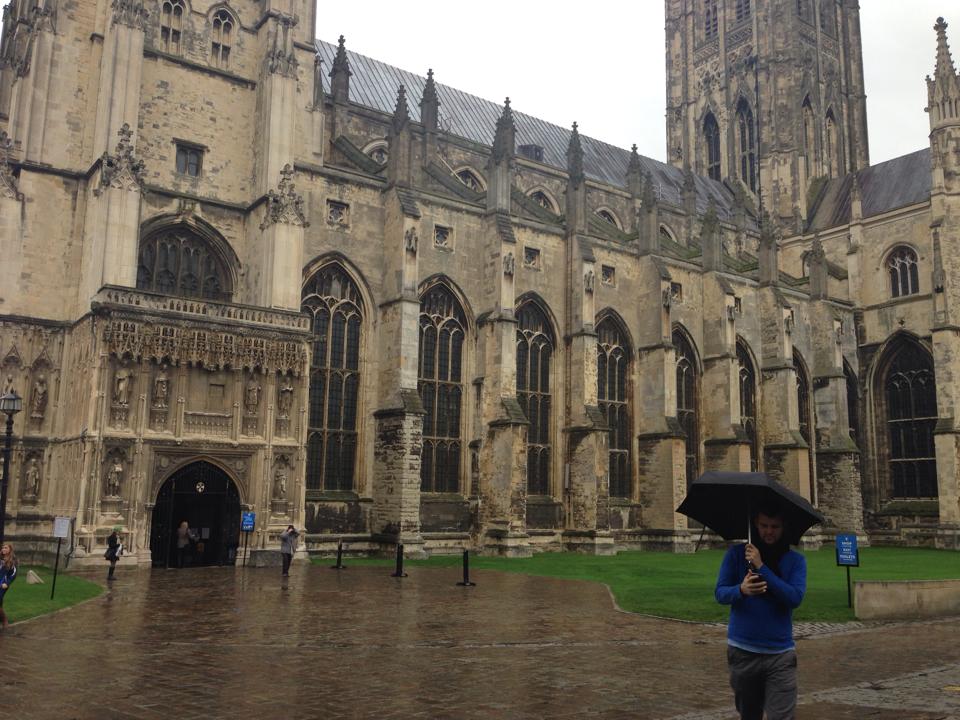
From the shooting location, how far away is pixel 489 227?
34.9 m

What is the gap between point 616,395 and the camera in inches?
1554

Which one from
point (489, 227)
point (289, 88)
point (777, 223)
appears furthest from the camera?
point (777, 223)

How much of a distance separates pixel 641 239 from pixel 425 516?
1637 cm

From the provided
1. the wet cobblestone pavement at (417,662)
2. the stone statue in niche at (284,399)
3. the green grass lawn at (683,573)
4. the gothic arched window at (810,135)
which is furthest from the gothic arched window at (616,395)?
the gothic arched window at (810,135)

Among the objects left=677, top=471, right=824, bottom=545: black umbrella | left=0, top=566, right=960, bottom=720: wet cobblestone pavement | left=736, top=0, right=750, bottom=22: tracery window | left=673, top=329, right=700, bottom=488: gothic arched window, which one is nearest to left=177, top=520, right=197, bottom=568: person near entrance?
left=0, top=566, right=960, bottom=720: wet cobblestone pavement

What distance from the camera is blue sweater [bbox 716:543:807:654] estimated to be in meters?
5.62

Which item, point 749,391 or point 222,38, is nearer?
point 222,38

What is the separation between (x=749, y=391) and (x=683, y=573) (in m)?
21.5

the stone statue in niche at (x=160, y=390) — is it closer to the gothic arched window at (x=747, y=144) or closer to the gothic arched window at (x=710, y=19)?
the gothic arched window at (x=747, y=144)

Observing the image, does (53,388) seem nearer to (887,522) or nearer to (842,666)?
(842,666)

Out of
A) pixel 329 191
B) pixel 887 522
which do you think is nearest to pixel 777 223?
pixel 887 522

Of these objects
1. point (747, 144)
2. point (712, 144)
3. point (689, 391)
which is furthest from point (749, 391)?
point (712, 144)

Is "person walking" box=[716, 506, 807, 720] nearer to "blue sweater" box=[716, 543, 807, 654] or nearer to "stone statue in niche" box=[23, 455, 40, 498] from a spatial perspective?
"blue sweater" box=[716, 543, 807, 654]

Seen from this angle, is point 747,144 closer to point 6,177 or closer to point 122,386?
point 6,177
